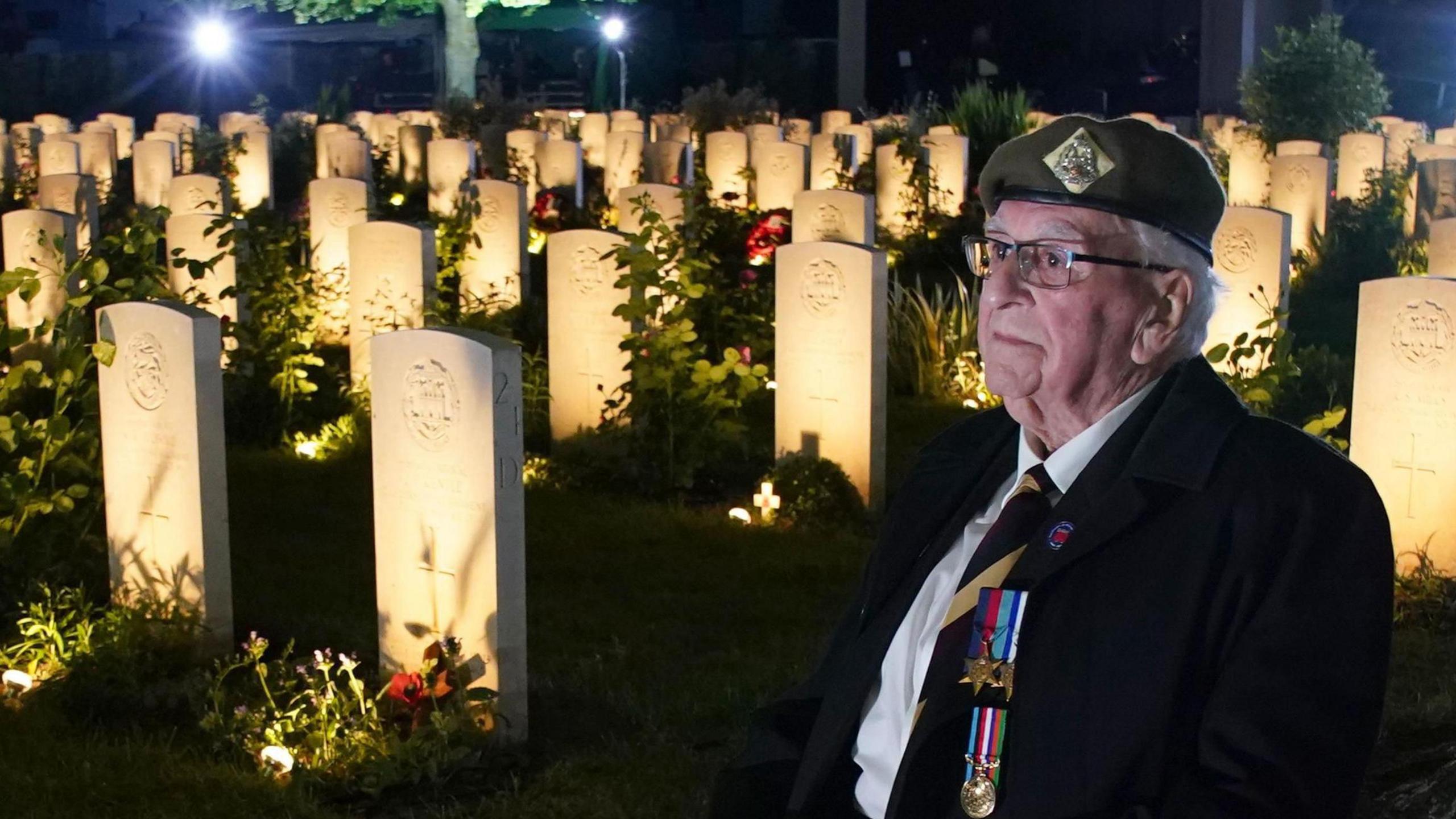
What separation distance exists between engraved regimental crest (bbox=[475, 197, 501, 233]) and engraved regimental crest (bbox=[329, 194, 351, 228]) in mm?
1056

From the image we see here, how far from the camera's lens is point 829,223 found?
1036cm

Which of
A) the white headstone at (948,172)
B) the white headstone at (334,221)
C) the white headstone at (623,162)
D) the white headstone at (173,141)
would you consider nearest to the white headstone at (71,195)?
the white headstone at (334,221)

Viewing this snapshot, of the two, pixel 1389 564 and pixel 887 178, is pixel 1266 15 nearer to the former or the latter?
pixel 887 178

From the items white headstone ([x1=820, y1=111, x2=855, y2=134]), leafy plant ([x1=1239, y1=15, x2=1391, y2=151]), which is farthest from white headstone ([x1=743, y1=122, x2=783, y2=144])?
leafy plant ([x1=1239, y1=15, x2=1391, y2=151])

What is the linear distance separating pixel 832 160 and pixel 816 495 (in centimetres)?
961

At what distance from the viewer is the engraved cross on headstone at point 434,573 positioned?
5129 mm

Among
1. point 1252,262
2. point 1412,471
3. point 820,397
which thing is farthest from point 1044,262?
point 1252,262

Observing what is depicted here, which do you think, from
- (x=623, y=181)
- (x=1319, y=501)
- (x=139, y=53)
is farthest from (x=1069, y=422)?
(x=139, y=53)

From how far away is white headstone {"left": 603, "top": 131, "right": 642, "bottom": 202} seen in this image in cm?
1678

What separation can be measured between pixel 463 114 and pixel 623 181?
5469 mm

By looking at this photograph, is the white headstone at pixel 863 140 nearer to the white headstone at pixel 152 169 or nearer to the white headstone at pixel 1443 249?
the white headstone at pixel 152 169

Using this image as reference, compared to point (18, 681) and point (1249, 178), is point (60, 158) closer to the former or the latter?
point (1249, 178)

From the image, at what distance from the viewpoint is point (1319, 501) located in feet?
7.27

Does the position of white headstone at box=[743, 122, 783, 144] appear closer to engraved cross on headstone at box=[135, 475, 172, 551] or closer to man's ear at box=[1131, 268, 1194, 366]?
engraved cross on headstone at box=[135, 475, 172, 551]
